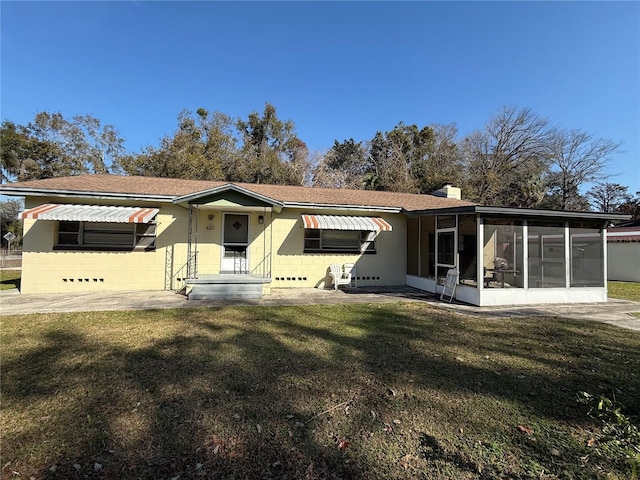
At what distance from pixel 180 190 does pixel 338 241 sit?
25.9 ft

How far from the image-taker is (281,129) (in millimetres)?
42438

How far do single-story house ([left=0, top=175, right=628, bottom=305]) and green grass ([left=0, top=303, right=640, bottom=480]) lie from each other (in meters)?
4.11

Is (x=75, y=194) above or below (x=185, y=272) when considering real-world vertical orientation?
above

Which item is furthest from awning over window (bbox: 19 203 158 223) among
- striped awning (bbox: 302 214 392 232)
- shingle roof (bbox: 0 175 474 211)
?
striped awning (bbox: 302 214 392 232)

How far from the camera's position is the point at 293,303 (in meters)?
10.8

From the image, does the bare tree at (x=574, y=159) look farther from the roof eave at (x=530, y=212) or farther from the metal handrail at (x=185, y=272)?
the metal handrail at (x=185, y=272)

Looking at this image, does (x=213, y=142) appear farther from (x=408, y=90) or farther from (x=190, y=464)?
(x=190, y=464)

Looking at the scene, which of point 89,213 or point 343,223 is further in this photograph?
point 343,223

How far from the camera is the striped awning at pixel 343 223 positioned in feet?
44.0

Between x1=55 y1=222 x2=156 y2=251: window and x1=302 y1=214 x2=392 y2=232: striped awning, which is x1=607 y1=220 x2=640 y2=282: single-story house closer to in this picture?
x1=302 y1=214 x2=392 y2=232: striped awning

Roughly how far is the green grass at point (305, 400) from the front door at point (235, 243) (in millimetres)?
6225

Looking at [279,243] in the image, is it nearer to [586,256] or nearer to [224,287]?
[224,287]

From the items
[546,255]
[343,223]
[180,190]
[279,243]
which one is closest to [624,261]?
[546,255]

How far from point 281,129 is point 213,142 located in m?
10.9
